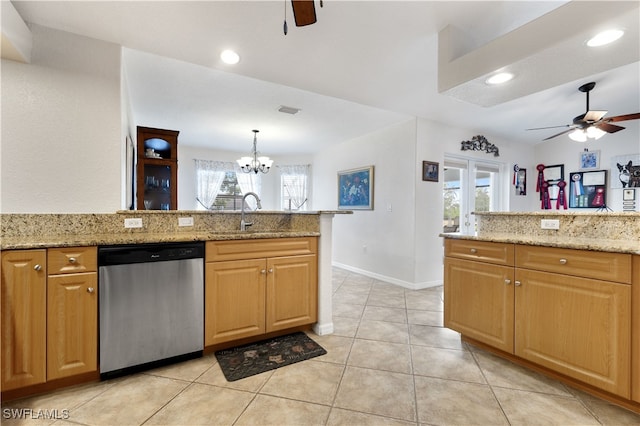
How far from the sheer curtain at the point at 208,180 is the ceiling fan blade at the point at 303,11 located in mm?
5480

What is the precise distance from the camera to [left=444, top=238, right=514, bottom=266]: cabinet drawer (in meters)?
2.05

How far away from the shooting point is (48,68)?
6.97 feet

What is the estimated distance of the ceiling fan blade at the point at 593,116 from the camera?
10.2 feet

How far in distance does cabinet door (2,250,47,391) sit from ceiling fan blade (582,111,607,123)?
16.2 ft

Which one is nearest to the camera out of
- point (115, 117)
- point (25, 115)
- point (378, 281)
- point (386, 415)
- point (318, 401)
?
point (386, 415)

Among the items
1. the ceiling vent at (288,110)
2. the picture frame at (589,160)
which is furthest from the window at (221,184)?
the picture frame at (589,160)

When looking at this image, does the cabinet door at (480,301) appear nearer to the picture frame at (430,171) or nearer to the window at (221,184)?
the picture frame at (430,171)

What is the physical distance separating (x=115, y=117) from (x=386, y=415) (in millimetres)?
2835

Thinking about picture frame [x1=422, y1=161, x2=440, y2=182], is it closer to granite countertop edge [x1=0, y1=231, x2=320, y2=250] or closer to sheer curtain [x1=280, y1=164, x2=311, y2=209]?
granite countertop edge [x1=0, y1=231, x2=320, y2=250]

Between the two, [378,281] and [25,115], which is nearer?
[25,115]

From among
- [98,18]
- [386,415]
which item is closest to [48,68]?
[98,18]

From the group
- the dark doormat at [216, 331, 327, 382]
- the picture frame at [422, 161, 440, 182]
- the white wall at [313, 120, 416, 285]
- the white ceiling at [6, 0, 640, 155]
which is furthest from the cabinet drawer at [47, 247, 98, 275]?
the picture frame at [422, 161, 440, 182]

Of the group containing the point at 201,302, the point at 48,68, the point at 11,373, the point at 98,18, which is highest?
the point at 98,18

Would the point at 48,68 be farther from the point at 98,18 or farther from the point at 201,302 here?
the point at 201,302
